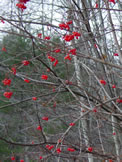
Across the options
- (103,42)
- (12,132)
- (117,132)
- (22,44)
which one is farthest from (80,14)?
A: (12,132)

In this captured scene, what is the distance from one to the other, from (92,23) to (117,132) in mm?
1851

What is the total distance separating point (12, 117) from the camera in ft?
38.3

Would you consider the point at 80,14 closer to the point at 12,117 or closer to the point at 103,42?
the point at 103,42

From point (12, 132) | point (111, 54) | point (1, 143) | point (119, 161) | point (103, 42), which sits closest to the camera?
point (119, 161)

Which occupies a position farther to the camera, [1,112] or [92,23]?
[1,112]

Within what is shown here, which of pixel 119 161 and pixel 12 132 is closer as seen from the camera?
pixel 119 161

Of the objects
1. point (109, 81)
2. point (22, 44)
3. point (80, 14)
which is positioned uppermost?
point (22, 44)

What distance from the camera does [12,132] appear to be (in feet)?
36.9

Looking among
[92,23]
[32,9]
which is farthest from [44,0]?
[92,23]

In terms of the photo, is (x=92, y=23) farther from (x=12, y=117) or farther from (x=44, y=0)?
(x=12, y=117)

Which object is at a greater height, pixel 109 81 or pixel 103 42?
pixel 103 42

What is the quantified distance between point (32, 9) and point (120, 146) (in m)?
3.51

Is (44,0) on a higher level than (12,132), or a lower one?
higher

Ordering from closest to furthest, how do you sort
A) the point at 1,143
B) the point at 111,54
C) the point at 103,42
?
the point at 103,42 < the point at 111,54 < the point at 1,143
